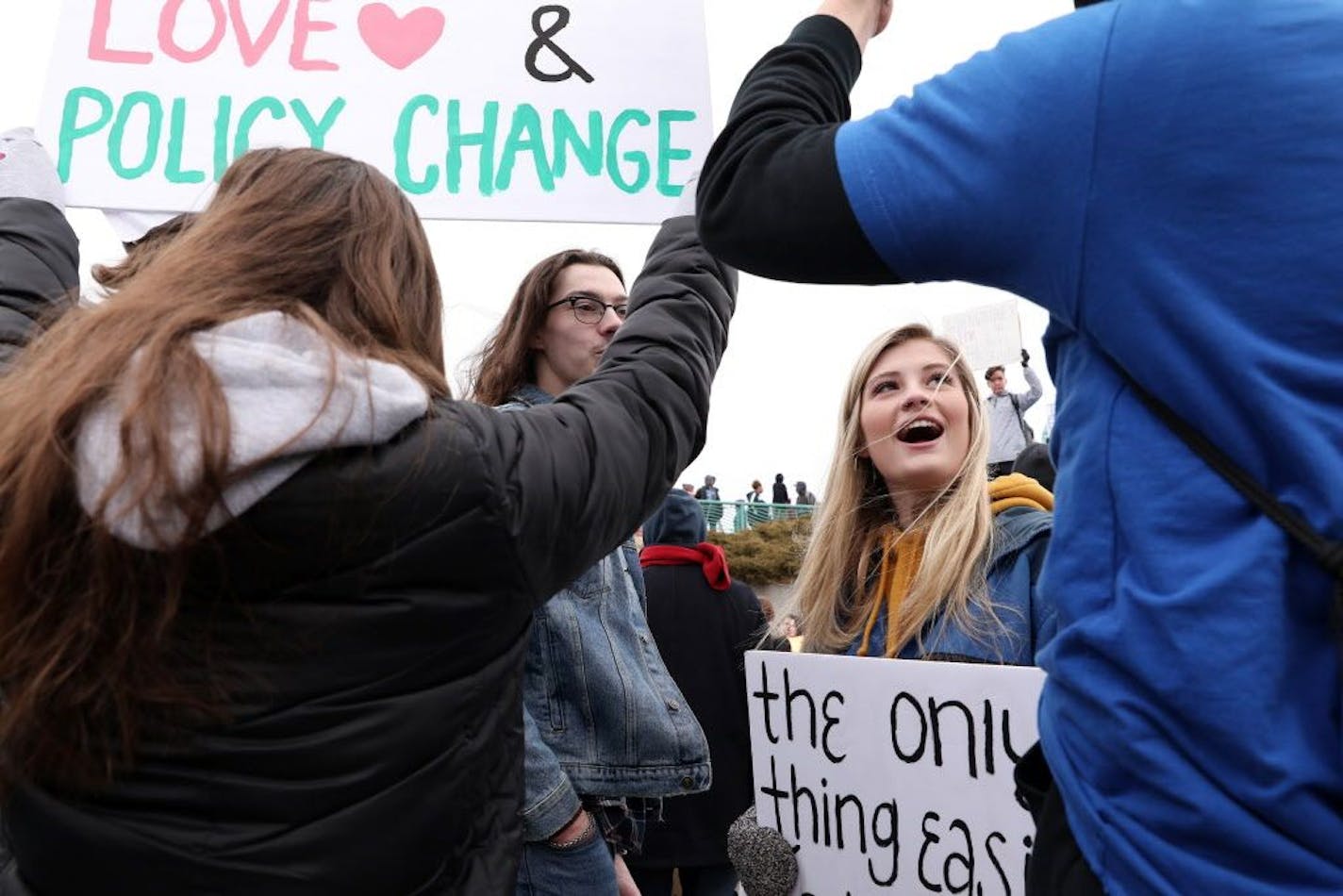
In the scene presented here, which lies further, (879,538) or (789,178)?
(879,538)

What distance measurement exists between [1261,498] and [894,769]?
1.18 meters

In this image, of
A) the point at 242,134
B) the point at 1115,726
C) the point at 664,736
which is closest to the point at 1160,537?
the point at 1115,726

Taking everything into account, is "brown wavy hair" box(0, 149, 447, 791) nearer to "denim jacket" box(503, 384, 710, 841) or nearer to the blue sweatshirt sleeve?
the blue sweatshirt sleeve

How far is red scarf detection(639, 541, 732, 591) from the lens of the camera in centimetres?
400

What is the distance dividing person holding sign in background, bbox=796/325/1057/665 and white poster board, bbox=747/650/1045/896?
0.22 metres

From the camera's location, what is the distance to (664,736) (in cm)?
224

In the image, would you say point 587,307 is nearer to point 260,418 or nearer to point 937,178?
point 260,418

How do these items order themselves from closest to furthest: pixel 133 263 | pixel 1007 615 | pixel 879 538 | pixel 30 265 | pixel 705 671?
pixel 133 263 < pixel 30 265 < pixel 1007 615 < pixel 879 538 < pixel 705 671

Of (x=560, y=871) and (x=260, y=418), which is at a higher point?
(x=260, y=418)

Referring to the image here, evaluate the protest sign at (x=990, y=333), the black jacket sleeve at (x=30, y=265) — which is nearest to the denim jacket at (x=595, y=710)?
the black jacket sleeve at (x=30, y=265)

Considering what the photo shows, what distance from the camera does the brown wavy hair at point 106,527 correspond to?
1.07 meters

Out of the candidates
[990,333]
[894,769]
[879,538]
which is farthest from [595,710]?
[990,333]

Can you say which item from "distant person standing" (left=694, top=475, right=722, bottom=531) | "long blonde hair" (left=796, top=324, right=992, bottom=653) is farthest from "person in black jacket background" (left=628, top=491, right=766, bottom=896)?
"distant person standing" (left=694, top=475, right=722, bottom=531)

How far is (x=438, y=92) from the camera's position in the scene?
236 cm
